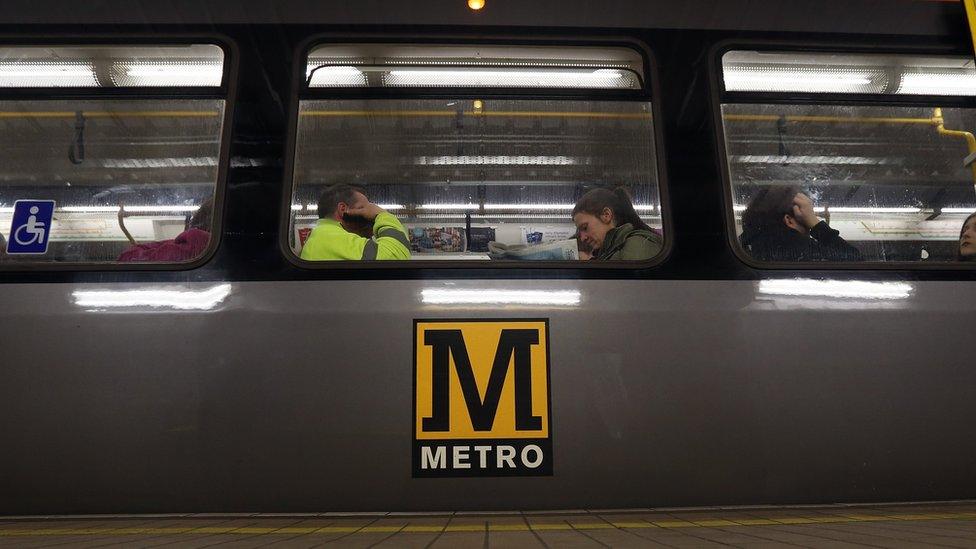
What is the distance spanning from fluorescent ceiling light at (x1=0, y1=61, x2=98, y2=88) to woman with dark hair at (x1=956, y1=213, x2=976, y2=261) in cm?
408

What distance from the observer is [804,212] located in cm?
298

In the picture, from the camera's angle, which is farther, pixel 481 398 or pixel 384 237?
pixel 384 237

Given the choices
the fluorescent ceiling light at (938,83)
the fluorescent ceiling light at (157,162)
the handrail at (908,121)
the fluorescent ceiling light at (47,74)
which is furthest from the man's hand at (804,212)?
the fluorescent ceiling light at (47,74)

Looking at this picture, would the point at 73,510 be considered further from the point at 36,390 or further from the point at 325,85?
the point at 325,85

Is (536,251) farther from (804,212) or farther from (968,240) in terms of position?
(968,240)

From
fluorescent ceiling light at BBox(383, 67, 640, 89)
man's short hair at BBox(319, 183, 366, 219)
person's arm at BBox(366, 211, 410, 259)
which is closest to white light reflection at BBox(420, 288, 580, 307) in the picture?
person's arm at BBox(366, 211, 410, 259)

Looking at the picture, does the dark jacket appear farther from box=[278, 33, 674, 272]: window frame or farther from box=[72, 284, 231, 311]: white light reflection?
box=[72, 284, 231, 311]: white light reflection

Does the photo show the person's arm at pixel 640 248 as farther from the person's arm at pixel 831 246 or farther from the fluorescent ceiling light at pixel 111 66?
the fluorescent ceiling light at pixel 111 66

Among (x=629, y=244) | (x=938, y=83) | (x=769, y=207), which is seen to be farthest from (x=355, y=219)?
(x=938, y=83)

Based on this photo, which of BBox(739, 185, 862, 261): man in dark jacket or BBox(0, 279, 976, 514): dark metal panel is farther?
BBox(739, 185, 862, 261): man in dark jacket

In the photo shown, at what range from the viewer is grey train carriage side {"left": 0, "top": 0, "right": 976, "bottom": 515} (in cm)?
261

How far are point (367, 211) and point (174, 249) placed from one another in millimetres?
864

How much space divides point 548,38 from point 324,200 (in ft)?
4.25

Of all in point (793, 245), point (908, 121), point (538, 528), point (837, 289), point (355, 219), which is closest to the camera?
point (538, 528)
